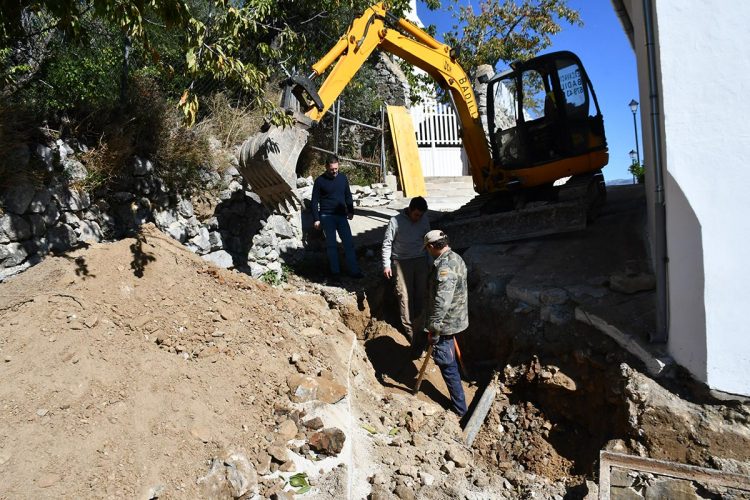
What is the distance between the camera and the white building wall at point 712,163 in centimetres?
372

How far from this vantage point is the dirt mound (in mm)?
3498

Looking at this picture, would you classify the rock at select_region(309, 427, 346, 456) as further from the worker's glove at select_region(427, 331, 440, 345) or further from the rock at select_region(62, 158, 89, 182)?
the rock at select_region(62, 158, 89, 182)

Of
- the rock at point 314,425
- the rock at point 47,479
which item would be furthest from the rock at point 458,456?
the rock at point 47,479

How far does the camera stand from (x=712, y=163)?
381cm

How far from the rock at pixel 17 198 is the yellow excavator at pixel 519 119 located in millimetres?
2477

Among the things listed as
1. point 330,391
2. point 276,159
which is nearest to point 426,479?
point 330,391

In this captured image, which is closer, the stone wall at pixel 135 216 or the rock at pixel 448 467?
the rock at pixel 448 467

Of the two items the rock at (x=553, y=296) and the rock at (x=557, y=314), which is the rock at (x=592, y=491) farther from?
the rock at (x=553, y=296)

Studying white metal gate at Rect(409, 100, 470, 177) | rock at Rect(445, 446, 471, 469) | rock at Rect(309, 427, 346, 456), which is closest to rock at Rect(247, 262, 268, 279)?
rock at Rect(309, 427, 346, 456)

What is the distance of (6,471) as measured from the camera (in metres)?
3.29

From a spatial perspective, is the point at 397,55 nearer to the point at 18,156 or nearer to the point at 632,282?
the point at 632,282

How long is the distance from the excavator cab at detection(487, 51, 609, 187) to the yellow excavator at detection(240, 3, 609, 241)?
0.01 metres

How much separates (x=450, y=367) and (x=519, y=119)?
14.6ft

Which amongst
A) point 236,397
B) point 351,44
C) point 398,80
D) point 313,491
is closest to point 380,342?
point 236,397
